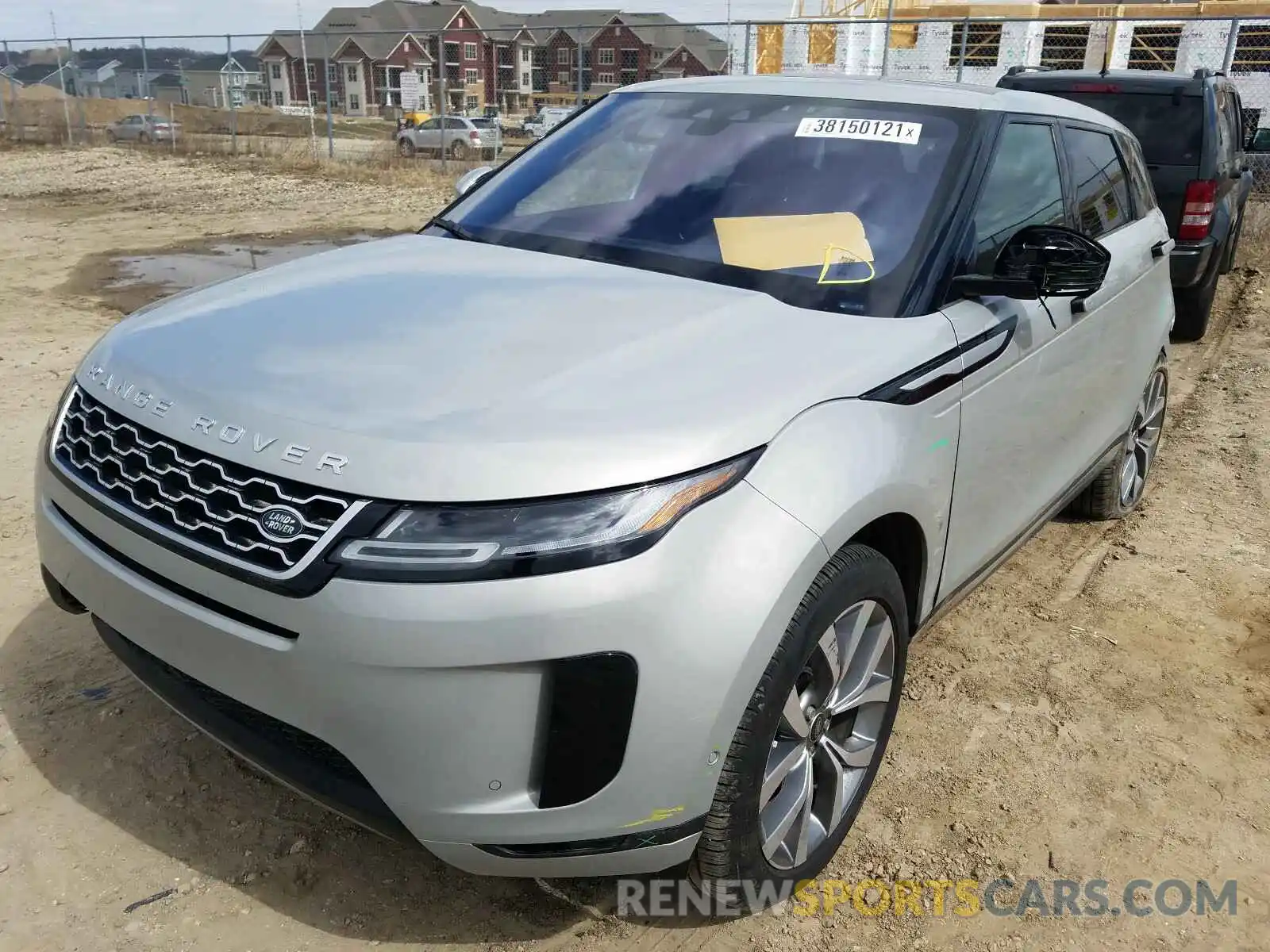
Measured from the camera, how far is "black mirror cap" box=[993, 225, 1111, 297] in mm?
2855

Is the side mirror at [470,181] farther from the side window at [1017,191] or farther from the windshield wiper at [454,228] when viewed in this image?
the side window at [1017,191]

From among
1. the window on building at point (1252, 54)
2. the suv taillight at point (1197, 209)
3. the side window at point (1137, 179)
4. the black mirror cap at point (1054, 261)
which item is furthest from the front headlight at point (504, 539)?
the window on building at point (1252, 54)

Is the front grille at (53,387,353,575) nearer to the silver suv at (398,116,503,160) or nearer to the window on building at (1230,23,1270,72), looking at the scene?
the silver suv at (398,116,503,160)

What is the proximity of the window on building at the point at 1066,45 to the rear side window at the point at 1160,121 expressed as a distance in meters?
23.4

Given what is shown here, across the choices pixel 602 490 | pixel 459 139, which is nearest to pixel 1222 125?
pixel 602 490

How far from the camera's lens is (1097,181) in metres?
3.92

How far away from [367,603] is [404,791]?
370 millimetres

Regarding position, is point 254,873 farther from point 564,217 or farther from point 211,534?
point 564,217

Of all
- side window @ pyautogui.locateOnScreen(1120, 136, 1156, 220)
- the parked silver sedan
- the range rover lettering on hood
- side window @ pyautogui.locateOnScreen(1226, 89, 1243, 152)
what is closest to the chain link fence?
the parked silver sedan

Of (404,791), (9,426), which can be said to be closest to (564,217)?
(404,791)

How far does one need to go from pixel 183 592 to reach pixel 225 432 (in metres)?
0.33

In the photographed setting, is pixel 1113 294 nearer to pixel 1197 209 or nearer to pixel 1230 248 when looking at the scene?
pixel 1197 209

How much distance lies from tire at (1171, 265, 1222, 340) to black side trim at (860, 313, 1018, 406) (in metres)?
5.72

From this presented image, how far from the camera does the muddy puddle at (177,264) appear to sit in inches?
345
